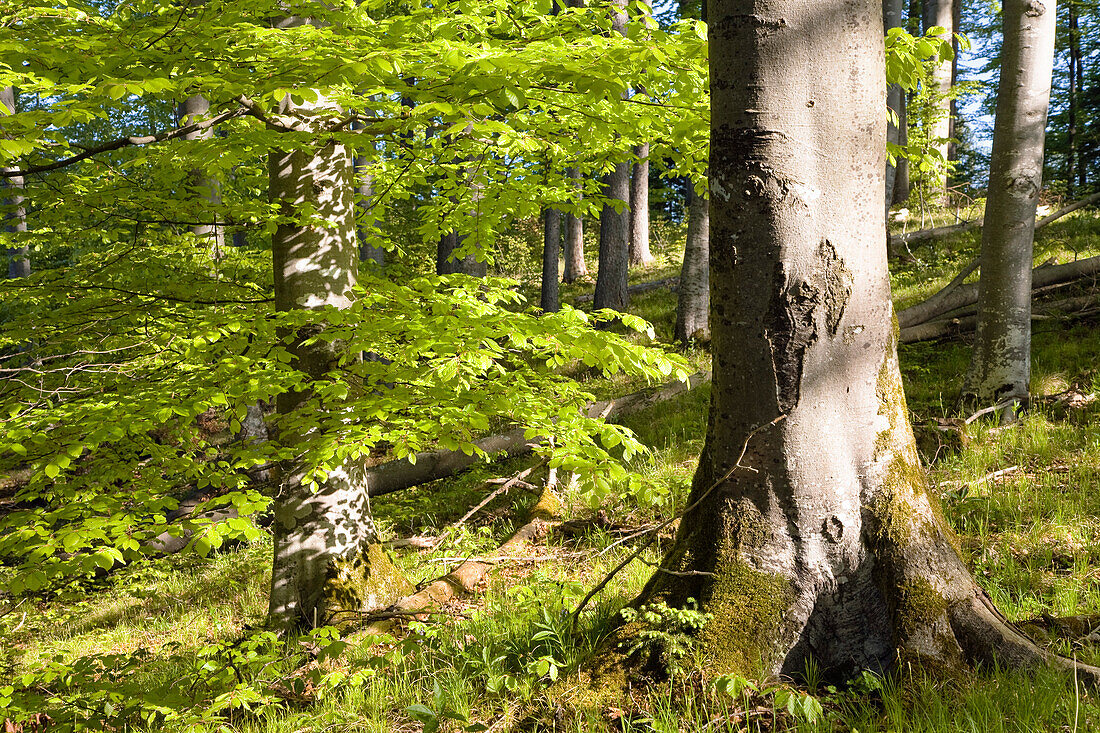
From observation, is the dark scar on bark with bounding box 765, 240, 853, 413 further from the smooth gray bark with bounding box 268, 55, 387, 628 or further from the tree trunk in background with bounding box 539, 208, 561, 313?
the tree trunk in background with bounding box 539, 208, 561, 313

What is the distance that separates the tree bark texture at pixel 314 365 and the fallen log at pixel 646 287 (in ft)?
37.6

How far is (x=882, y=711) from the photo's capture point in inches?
90.0

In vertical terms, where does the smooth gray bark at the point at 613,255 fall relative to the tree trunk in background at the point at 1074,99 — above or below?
below

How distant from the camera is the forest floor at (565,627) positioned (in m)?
2.28

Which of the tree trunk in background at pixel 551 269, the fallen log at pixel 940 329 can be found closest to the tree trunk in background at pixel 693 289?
the tree trunk in background at pixel 551 269

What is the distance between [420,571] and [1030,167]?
6271mm

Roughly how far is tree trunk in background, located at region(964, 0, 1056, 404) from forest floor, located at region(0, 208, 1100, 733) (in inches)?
18.6

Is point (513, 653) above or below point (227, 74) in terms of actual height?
below

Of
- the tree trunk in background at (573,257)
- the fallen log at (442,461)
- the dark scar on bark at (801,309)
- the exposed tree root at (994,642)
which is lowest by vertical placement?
the fallen log at (442,461)

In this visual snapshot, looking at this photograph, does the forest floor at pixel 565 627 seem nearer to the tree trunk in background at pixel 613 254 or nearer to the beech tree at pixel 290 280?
the beech tree at pixel 290 280

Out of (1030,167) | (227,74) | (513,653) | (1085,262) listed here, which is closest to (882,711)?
(513,653)

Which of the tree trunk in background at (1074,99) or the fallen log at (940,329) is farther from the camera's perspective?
the tree trunk in background at (1074,99)

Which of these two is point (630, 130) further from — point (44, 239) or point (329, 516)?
point (44, 239)

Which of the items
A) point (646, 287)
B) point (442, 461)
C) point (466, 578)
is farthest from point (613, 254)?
point (466, 578)
